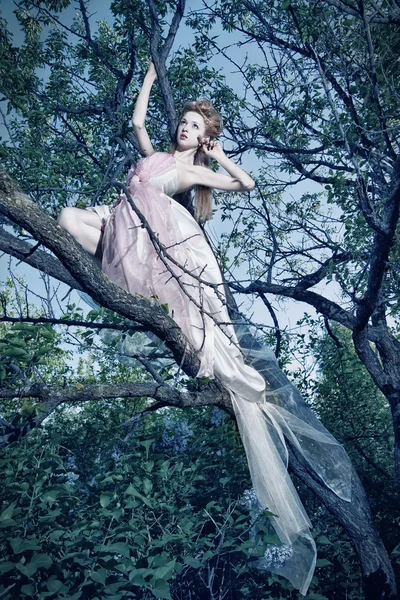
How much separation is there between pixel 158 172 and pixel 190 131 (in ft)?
1.38

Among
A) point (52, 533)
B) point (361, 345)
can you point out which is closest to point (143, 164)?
point (52, 533)

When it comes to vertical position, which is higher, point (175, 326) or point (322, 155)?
point (322, 155)

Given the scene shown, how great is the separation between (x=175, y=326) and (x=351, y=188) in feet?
10.3

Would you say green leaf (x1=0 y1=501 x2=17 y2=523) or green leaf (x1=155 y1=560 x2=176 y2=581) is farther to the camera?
green leaf (x1=0 y1=501 x2=17 y2=523)

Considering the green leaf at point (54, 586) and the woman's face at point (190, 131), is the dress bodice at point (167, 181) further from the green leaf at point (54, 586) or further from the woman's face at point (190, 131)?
the green leaf at point (54, 586)

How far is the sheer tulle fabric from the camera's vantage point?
2.59m

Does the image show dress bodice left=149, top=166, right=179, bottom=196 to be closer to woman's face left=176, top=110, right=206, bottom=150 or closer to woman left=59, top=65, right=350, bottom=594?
woman left=59, top=65, right=350, bottom=594

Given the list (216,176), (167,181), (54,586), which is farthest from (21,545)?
(216,176)

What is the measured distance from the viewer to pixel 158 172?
2816mm

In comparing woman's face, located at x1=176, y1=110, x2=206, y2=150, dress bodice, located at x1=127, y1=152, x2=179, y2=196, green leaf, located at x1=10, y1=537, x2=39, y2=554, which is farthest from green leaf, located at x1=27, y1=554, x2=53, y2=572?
woman's face, located at x1=176, y1=110, x2=206, y2=150

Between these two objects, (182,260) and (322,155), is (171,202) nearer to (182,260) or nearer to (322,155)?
(182,260)

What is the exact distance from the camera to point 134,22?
5.16 m

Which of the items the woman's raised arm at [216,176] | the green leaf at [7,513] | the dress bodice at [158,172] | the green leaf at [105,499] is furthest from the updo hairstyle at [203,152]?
the green leaf at [7,513]

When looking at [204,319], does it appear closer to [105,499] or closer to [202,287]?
[202,287]
